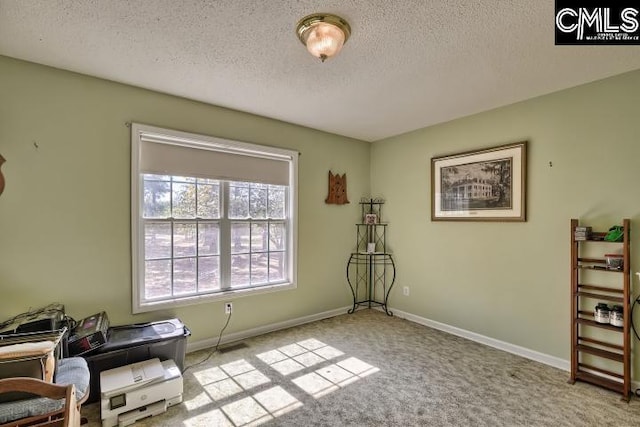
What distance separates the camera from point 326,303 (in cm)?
407

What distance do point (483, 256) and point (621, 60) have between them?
1942mm

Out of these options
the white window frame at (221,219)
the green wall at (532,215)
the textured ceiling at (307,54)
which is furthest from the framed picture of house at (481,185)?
the white window frame at (221,219)

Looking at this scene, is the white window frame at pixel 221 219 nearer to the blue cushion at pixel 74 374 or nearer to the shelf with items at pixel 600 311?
the blue cushion at pixel 74 374

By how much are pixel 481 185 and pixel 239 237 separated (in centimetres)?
270

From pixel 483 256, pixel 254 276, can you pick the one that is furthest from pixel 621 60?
pixel 254 276

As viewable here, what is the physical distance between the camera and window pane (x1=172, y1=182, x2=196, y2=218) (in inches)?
118

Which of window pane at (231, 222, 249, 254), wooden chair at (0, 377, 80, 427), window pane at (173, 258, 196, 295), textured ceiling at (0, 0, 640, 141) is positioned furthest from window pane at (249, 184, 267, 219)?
wooden chair at (0, 377, 80, 427)

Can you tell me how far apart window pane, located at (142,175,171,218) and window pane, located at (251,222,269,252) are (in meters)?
0.92

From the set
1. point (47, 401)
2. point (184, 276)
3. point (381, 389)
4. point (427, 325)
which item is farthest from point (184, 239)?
point (427, 325)

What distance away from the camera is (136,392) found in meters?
1.98

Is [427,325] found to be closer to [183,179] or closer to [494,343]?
[494,343]

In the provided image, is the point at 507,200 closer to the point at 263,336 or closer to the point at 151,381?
the point at 263,336

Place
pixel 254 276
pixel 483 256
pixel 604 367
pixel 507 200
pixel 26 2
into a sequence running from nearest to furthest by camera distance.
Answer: pixel 26 2
pixel 604 367
pixel 507 200
pixel 483 256
pixel 254 276

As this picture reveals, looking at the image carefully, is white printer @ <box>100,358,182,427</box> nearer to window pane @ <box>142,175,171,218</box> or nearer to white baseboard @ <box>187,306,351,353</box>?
white baseboard @ <box>187,306,351,353</box>
